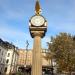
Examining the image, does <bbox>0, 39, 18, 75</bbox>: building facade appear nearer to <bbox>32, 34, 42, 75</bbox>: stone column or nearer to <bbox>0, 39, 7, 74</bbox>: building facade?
<bbox>0, 39, 7, 74</bbox>: building facade

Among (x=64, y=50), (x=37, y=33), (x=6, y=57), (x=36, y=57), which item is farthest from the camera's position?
(x=6, y=57)

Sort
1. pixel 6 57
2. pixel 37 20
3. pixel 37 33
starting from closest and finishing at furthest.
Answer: pixel 37 33 < pixel 37 20 < pixel 6 57

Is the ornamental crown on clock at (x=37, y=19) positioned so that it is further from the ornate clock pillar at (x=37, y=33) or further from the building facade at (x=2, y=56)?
the building facade at (x=2, y=56)

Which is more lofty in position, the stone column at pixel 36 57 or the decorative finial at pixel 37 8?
the decorative finial at pixel 37 8

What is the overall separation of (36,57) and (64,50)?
24.7 m

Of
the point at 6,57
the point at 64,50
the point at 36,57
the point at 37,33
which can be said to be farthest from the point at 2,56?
the point at 36,57

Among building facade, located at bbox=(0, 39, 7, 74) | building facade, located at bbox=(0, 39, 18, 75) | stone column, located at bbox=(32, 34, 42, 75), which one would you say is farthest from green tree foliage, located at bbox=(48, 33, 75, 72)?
building facade, located at bbox=(0, 39, 18, 75)

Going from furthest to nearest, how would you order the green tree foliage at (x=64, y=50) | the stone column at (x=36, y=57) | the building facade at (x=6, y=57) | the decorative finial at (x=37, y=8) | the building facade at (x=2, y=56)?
the building facade at (x=6, y=57) < the building facade at (x=2, y=56) < the green tree foliage at (x=64, y=50) < the decorative finial at (x=37, y=8) < the stone column at (x=36, y=57)

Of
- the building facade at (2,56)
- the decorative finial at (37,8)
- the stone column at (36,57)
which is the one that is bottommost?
the stone column at (36,57)

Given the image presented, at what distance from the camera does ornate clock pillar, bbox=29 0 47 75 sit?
7.59 meters

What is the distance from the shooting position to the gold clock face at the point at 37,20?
8.33 metres

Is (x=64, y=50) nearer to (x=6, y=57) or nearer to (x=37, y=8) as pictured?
(x=37, y=8)

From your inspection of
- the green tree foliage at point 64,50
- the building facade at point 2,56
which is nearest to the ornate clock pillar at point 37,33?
the green tree foliage at point 64,50

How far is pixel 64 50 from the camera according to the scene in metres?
31.9
